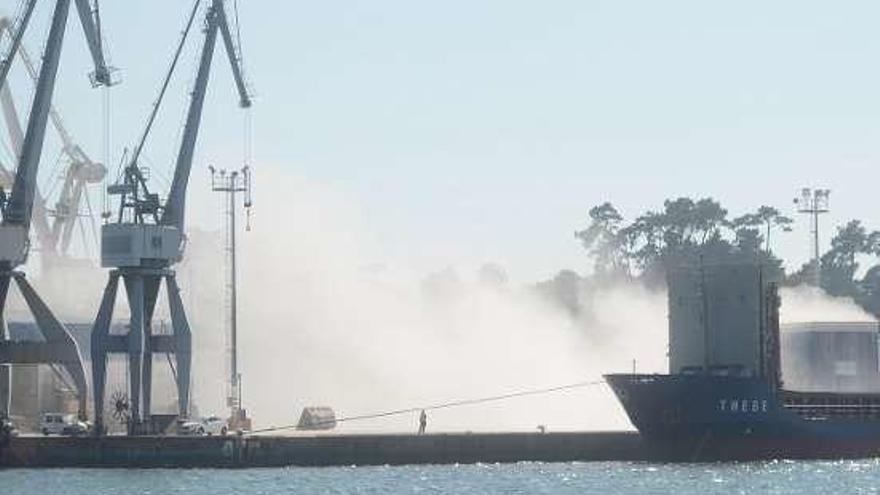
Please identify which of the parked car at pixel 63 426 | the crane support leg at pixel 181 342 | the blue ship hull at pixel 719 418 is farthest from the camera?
the crane support leg at pixel 181 342

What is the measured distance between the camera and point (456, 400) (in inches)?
6506

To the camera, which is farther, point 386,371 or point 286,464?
point 386,371

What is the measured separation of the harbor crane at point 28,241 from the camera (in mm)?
129375

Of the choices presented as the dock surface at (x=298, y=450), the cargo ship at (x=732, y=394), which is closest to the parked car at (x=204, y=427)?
the dock surface at (x=298, y=450)

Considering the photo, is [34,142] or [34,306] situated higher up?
[34,142]

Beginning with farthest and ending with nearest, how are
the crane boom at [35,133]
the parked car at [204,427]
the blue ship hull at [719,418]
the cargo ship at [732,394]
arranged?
the crane boom at [35,133] → the parked car at [204,427] → the cargo ship at [732,394] → the blue ship hull at [719,418]

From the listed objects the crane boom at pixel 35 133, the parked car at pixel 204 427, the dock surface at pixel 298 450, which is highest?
the crane boom at pixel 35 133

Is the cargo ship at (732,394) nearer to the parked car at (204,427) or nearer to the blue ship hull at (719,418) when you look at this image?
the blue ship hull at (719,418)

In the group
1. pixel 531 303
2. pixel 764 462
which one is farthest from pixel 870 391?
pixel 531 303

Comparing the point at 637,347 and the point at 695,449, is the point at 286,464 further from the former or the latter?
the point at 637,347

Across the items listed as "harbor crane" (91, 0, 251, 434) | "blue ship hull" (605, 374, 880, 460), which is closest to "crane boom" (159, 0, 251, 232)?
"harbor crane" (91, 0, 251, 434)

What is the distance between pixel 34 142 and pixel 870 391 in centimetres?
4913

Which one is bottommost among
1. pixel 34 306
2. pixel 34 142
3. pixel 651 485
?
pixel 651 485

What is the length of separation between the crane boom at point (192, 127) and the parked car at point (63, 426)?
11.6 m
